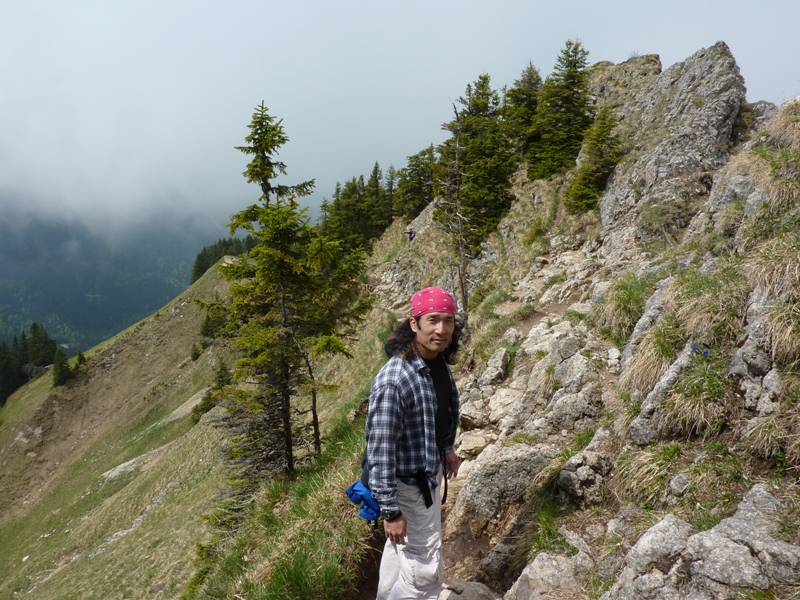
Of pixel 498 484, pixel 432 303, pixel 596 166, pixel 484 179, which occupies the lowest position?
pixel 498 484

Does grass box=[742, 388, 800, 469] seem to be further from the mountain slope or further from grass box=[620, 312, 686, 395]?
the mountain slope

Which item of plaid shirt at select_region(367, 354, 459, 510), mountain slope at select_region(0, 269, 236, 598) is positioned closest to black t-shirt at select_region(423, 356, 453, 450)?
plaid shirt at select_region(367, 354, 459, 510)

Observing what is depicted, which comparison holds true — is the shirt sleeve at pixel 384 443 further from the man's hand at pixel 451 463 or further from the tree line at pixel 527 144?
the tree line at pixel 527 144

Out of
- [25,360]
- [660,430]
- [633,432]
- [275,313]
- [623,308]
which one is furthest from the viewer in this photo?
[25,360]

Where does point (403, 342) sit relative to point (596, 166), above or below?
below

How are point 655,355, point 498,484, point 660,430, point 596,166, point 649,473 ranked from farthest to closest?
point 596,166
point 498,484
point 655,355
point 660,430
point 649,473

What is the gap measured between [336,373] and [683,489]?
25.2 meters

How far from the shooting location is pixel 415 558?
3.82 meters

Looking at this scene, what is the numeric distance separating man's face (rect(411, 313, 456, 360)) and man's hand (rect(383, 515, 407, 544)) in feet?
4.88

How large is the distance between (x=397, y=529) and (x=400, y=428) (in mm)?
871

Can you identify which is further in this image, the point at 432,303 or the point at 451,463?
the point at 451,463

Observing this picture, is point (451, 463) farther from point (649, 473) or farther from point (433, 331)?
point (649, 473)

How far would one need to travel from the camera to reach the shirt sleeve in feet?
11.4

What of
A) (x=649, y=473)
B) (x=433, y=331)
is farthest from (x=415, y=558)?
(x=649, y=473)
